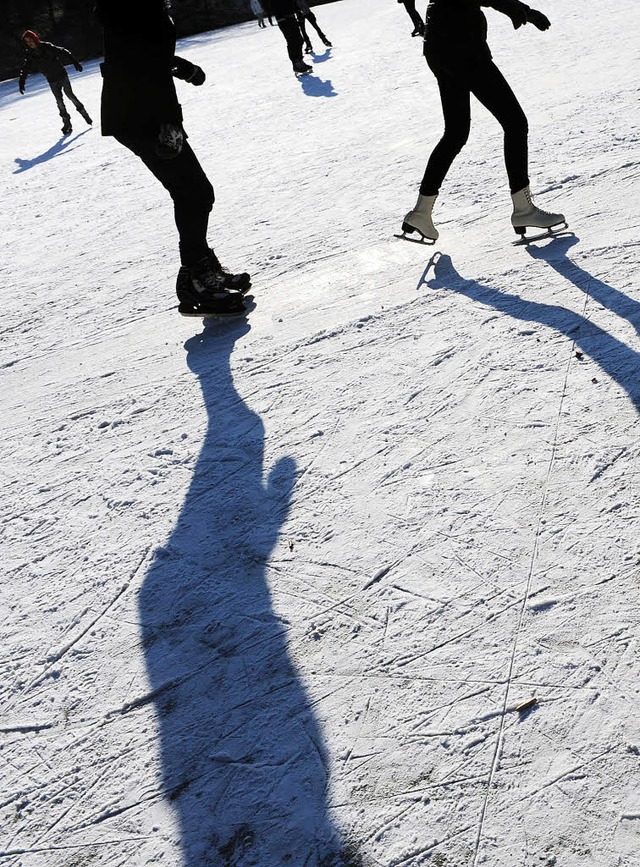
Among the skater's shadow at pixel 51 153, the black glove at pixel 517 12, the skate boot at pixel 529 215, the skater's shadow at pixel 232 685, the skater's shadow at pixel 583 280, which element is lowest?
the skater's shadow at pixel 583 280

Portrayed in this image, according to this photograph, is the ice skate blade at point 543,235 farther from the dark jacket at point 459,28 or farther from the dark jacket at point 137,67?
the dark jacket at point 137,67

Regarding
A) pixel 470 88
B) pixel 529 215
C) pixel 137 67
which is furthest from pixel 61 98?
pixel 529 215

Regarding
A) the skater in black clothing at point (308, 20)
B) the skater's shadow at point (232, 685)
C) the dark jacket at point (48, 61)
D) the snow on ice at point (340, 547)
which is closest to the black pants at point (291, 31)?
the skater in black clothing at point (308, 20)

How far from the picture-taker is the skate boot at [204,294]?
3.84m

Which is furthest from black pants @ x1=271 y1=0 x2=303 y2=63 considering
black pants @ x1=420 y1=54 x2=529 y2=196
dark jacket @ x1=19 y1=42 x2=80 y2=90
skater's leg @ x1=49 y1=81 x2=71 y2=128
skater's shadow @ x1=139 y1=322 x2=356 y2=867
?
skater's shadow @ x1=139 y1=322 x2=356 y2=867

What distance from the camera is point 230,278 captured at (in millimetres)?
4012

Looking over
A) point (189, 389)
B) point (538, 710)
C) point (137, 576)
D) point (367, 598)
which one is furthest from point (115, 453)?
point (538, 710)

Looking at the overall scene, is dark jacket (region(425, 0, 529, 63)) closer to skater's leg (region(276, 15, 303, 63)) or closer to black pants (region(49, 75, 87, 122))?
skater's leg (region(276, 15, 303, 63))

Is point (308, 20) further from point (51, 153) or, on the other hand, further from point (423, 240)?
point (423, 240)

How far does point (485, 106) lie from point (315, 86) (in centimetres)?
643

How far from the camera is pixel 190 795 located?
1.73 meters

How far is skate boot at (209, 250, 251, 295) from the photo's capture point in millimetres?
3898

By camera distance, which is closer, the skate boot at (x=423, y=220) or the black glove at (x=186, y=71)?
the black glove at (x=186, y=71)

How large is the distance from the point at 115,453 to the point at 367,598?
4.55ft
